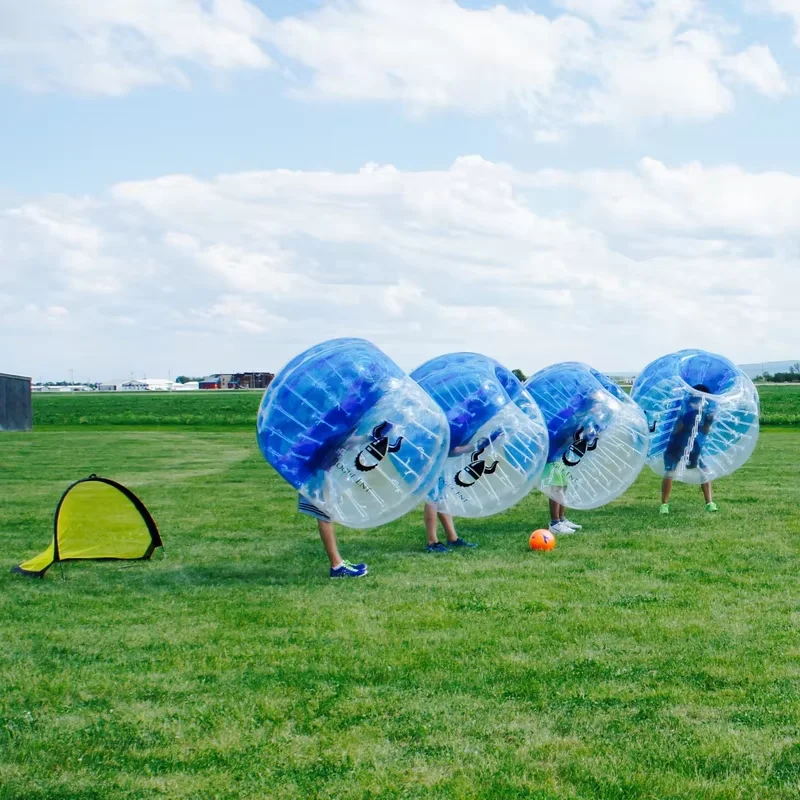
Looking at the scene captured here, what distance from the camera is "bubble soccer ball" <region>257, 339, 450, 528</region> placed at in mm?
8039

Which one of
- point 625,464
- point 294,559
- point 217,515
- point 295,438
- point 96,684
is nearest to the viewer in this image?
point 96,684

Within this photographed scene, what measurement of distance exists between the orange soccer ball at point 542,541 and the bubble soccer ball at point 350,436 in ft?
7.11

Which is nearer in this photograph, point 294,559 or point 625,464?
point 294,559

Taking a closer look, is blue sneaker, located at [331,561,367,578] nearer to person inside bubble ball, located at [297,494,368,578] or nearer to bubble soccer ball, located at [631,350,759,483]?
person inside bubble ball, located at [297,494,368,578]

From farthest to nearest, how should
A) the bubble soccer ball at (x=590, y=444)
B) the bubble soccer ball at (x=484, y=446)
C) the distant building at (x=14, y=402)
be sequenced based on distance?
the distant building at (x=14, y=402)
the bubble soccer ball at (x=590, y=444)
the bubble soccer ball at (x=484, y=446)

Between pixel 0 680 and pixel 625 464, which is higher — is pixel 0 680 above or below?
below

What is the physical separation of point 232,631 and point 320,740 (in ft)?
7.16

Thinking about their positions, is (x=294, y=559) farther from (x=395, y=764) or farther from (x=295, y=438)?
(x=395, y=764)

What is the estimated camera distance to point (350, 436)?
8078 millimetres

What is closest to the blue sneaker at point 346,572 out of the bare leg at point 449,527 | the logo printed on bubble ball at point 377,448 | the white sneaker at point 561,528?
the logo printed on bubble ball at point 377,448

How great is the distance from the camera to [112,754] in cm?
485

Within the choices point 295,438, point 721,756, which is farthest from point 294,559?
point 721,756

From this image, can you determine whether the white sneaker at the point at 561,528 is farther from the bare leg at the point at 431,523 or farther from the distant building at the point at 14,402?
the distant building at the point at 14,402

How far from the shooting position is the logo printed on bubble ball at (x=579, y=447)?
10766mm
